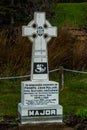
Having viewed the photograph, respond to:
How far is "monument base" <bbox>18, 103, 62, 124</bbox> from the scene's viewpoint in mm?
9289

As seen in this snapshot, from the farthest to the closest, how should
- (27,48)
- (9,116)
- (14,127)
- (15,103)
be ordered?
1. (27,48)
2. (15,103)
3. (9,116)
4. (14,127)

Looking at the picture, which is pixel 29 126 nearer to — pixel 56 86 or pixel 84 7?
pixel 56 86

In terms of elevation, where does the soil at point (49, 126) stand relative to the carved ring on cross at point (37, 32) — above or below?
below

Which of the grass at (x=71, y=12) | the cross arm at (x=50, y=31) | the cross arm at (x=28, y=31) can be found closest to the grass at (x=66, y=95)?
the cross arm at (x=50, y=31)

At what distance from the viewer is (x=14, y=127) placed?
9.24m

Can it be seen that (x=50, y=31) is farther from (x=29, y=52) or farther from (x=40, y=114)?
(x=29, y=52)

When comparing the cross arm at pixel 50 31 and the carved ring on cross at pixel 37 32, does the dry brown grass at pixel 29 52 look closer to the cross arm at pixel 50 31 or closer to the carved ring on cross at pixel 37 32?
the cross arm at pixel 50 31

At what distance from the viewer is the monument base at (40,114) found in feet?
30.5

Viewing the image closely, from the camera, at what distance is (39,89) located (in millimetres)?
9430

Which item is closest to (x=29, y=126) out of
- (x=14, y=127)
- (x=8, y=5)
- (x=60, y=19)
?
(x=14, y=127)

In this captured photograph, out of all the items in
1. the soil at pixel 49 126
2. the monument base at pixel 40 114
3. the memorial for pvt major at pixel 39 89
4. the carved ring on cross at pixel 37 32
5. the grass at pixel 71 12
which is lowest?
the soil at pixel 49 126

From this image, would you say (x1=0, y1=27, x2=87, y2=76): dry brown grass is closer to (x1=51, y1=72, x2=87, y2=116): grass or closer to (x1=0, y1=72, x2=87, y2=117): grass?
(x1=0, y1=72, x2=87, y2=117): grass

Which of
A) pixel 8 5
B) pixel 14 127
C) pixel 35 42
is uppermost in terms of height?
pixel 8 5

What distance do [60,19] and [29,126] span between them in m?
24.5
